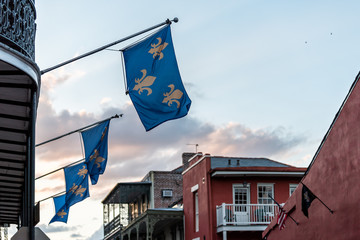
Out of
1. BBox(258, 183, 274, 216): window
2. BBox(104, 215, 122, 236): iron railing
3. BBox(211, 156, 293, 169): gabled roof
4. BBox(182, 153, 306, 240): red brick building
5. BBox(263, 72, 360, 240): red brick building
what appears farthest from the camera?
BBox(104, 215, 122, 236): iron railing

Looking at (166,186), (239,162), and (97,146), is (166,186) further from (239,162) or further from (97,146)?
(97,146)

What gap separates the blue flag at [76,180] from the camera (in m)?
15.5

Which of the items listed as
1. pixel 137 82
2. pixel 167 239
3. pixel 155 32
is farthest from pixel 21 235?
pixel 167 239

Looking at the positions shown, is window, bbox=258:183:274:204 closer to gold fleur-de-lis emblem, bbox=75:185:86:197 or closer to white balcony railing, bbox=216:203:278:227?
white balcony railing, bbox=216:203:278:227

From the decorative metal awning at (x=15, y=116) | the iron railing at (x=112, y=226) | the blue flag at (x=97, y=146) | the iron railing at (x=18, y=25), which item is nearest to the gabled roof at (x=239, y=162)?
the iron railing at (x=112, y=226)

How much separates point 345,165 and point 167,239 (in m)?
24.5

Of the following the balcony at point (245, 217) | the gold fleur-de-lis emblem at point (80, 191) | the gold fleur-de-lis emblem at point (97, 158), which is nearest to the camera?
the gold fleur-de-lis emblem at point (97, 158)

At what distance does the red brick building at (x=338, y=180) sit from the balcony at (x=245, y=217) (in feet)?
35.6

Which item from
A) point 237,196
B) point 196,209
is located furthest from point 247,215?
point 196,209

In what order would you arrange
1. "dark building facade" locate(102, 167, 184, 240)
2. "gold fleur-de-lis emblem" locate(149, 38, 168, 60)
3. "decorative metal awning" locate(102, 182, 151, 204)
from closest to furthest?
"gold fleur-de-lis emblem" locate(149, 38, 168, 60)
"dark building facade" locate(102, 167, 184, 240)
"decorative metal awning" locate(102, 182, 151, 204)

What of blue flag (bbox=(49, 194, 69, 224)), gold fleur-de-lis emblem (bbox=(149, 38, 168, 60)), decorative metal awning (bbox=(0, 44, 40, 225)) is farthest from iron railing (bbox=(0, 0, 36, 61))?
blue flag (bbox=(49, 194, 69, 224))

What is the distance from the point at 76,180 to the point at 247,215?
41.3ft

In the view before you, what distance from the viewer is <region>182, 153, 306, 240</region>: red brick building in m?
26.3

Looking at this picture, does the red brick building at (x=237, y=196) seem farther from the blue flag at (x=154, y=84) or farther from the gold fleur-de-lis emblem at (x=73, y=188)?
the blue flag at (x=154, y=84)
